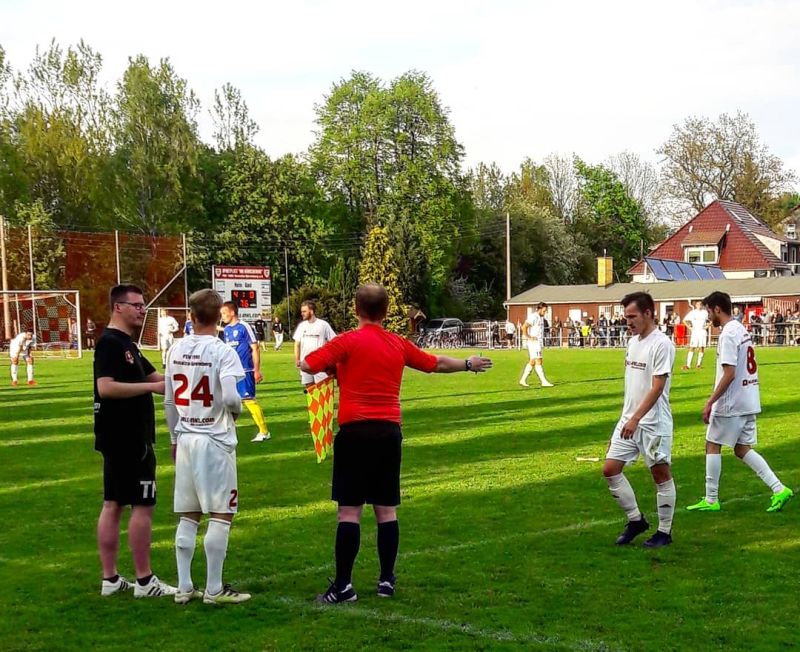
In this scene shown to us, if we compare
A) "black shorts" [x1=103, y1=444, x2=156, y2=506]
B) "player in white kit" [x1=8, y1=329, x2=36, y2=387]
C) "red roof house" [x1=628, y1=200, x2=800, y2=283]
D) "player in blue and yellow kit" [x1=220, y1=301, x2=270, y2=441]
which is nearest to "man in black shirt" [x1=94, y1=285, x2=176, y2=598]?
"black shorts" [x1=103, y1=444, x2=156, y2=506]

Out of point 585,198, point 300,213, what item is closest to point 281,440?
point 300,213

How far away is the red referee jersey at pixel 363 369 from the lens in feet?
17.8

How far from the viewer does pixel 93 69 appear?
63.8 m

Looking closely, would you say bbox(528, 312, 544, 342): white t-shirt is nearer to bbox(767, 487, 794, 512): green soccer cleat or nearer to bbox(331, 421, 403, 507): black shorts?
bbox(767, 487, 794, 512): green soccer cleat

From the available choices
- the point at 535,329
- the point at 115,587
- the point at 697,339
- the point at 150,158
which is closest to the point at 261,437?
the point at 115,587

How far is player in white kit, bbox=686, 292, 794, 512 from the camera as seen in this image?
25.3 ft

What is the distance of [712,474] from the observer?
7.94m

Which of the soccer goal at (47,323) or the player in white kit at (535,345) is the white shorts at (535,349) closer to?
the player in white kit at (535,345)

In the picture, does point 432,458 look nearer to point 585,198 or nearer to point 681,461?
point 681,461

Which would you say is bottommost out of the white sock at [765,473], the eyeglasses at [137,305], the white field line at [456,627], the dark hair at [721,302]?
the white field line at [456,627]

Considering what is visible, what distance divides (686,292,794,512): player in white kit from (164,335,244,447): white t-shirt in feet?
14.3

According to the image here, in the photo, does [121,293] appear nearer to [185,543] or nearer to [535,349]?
[185,543]

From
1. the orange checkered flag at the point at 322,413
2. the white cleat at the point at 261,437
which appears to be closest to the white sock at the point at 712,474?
the orange checkered flag at the point at 322,413

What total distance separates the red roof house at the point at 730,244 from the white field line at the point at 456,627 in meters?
62.6
